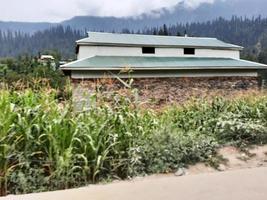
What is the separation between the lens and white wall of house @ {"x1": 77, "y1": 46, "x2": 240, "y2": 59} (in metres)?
16.8

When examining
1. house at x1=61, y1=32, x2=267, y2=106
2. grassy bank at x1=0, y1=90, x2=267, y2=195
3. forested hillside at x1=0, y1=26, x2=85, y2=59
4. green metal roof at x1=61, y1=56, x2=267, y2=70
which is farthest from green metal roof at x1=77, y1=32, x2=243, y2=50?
forested hillside at x1=0, y1=26, x2=85, y2=59

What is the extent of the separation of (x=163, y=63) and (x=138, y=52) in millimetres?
2507

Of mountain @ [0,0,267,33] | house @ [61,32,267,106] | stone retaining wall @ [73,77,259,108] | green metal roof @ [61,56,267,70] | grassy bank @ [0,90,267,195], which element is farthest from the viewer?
mountain @ [0,0,267,33]

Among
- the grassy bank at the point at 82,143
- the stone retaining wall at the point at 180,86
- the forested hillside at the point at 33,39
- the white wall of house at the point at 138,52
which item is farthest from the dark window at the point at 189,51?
the forested hillside at the point at 33,39

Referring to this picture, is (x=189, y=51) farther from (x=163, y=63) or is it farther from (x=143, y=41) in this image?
(x=163, y=63)

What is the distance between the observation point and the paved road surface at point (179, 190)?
3.05 m

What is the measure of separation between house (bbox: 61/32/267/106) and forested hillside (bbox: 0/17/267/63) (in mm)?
5612

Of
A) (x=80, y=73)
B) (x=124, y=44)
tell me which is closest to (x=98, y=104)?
(x=80, y=73)

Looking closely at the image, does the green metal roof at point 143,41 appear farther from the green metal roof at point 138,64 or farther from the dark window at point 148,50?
the green metal roof at point 138,64

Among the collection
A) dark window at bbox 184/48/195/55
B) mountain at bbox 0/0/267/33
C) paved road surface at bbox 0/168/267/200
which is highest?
mountain at bbox 0/0/267/33

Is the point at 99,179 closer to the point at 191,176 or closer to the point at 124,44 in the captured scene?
the point at 191,176

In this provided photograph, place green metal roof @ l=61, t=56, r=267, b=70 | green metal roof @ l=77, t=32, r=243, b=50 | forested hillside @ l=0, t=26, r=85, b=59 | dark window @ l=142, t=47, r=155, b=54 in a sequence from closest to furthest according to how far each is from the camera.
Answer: green metal roof @ l=61, t=56, r=267, b=70
green metal roof @ l=77, t=32, r=243, b=50
dark window @ l=142, t=47, r=155, b=54
forested hillside @ l=0, t=26, r=85, b=59

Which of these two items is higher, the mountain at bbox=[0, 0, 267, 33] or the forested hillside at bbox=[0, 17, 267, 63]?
the mountain at bbox=[0, 0, 267, 33]

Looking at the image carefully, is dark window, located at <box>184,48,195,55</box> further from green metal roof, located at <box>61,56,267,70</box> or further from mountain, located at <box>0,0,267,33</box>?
mountain, located at <box>0,0,267,33</box>
